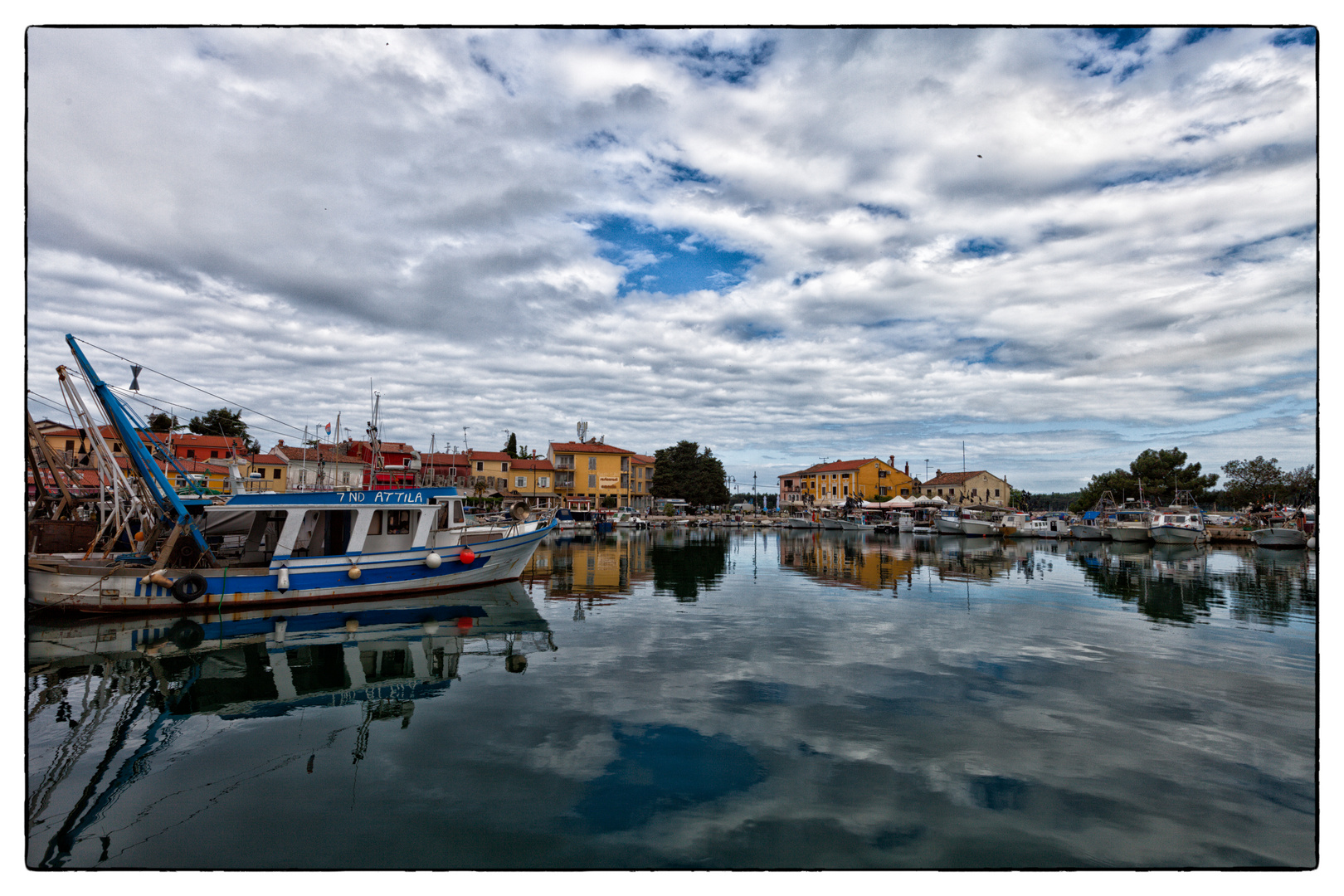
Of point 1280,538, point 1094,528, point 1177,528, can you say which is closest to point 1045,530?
point 1094,528

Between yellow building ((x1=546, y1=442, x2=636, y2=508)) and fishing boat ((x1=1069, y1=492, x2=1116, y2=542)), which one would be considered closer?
fishing boat ((x1=1069, y1=492, x2=1116, y2=542))

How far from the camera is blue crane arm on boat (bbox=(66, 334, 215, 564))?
15.9 metres

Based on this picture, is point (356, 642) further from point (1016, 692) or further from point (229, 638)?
point (1016, 692)

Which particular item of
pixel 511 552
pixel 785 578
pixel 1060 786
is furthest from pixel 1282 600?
pixel 511 552

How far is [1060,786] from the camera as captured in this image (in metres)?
6.82

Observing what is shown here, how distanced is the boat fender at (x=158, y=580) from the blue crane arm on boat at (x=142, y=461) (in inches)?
42.0

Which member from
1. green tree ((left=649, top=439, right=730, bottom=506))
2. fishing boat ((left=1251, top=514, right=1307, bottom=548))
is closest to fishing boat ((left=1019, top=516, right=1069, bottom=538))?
fishing boat ((left=1251, top=514, right=1307, bottom=548))

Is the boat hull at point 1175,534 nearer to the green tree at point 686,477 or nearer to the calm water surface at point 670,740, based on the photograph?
the calm water surface at point 670,740

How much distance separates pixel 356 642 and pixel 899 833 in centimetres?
1285

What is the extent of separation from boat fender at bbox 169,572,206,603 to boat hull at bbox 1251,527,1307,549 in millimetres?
62570

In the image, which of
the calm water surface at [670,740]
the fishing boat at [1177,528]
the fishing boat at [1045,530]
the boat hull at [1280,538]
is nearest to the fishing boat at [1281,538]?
the boat hull at [1280,538]

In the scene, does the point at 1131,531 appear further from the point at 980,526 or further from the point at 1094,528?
the point at 980,526

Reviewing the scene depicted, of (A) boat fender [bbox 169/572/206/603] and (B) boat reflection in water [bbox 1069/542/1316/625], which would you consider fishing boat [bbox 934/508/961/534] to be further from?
(A) boat fender [bbox 169/572/206/603]

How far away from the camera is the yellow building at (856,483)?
335 ft
